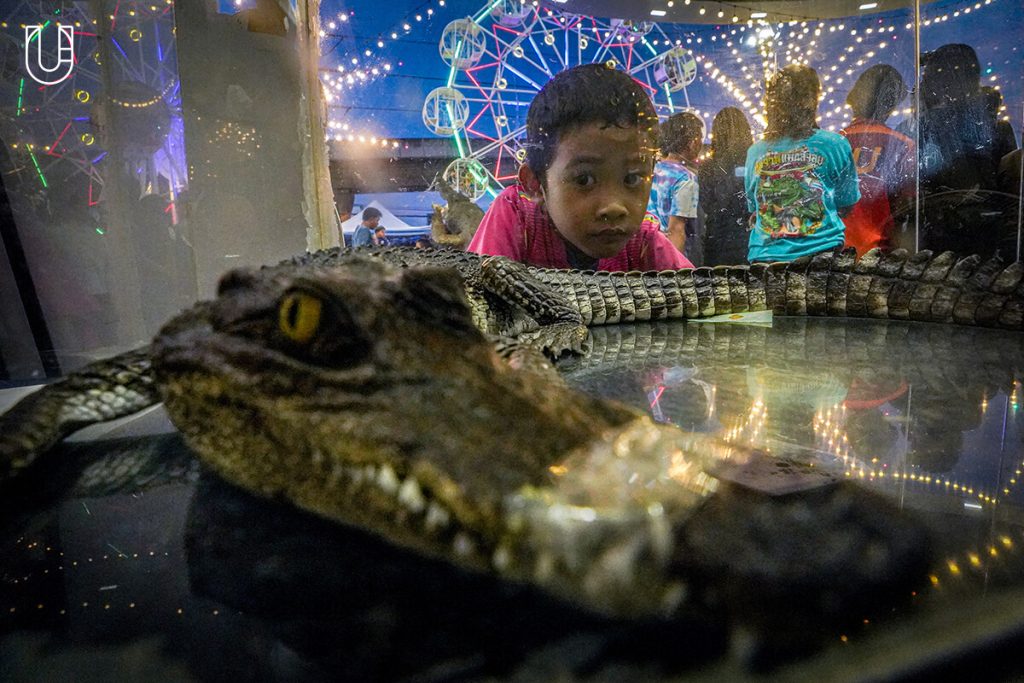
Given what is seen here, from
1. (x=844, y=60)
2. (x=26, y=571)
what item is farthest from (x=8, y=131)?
(x=844, y=60)

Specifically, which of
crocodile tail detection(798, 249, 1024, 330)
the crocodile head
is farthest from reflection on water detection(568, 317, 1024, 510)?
the crocodile head

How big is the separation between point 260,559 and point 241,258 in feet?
4.36

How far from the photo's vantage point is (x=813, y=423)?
1.29 meters

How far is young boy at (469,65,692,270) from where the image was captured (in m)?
2.78

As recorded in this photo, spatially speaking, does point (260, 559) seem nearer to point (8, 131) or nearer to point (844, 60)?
point (8, 131)

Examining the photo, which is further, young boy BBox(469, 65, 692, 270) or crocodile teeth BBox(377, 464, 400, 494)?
young boy BBox(469, 65, 692, 270)

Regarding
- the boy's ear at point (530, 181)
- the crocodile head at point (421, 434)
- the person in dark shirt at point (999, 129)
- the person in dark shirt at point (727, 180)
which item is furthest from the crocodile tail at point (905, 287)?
the crocodile head at point (421, 434)

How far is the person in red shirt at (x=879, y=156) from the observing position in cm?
306

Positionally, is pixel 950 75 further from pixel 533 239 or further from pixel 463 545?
pixel 463 545

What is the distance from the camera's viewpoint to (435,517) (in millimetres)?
607

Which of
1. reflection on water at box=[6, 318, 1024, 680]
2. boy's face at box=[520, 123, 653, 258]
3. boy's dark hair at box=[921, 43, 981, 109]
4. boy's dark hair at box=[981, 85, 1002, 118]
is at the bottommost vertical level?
reflection on water at box=[6, 318, 1024, 680]

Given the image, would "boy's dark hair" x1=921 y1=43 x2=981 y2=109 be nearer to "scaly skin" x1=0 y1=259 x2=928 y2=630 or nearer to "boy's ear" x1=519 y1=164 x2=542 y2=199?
"boy's ear" x1=519 y1=164 x2=542 y2=199

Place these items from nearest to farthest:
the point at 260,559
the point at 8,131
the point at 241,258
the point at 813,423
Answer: the point at 260,559 → the point at 813,423 → the point at 8,131 → the point at 241,258

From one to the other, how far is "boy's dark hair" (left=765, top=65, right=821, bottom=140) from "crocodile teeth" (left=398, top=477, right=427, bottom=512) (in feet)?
11.2
